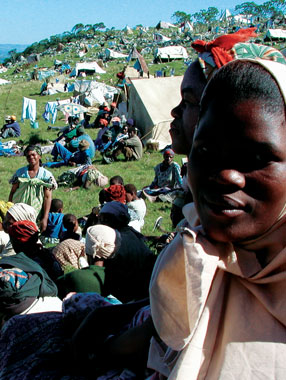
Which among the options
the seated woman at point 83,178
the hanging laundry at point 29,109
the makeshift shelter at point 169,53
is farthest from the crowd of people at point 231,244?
the makeshift shelter at point 169,53

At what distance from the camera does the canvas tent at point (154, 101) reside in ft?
46.2

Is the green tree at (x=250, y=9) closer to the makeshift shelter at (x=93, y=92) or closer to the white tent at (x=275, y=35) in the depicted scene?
the white tent at (x=275, y=35)

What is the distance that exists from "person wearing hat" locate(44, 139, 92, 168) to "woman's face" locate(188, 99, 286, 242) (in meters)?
10.6

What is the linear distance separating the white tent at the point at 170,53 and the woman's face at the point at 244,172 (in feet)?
141

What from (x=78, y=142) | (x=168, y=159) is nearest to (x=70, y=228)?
(x=168, y=159)

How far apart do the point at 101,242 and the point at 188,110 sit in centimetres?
226

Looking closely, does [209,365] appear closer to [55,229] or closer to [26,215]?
[26,215]

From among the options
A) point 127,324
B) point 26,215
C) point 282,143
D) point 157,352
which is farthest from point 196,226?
point 26,215

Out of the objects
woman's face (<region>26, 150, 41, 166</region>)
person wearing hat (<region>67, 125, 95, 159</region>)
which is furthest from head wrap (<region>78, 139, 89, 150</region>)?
woman's face (<region>26, 150, 41, 166</region>)

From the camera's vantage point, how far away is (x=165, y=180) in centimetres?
880

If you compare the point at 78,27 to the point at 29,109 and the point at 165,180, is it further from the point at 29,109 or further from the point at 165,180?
the point at 165,180

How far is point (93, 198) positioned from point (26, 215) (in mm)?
3663

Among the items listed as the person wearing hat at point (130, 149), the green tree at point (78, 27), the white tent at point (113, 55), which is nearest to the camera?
the person wearing hat at point (130, 149)

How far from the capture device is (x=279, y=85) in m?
0.84
